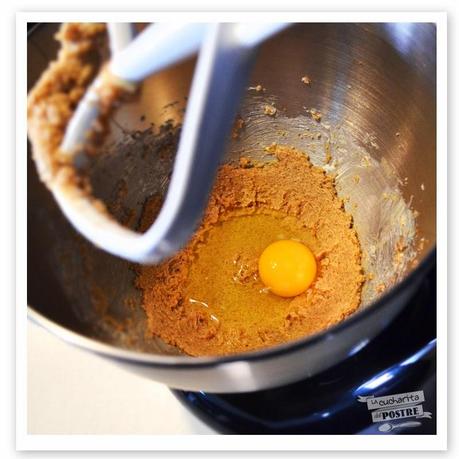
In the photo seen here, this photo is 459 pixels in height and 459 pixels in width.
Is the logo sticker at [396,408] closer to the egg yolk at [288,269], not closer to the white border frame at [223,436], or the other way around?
the white border frame at [223,436]

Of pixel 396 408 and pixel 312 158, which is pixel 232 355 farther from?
pixel 312 158

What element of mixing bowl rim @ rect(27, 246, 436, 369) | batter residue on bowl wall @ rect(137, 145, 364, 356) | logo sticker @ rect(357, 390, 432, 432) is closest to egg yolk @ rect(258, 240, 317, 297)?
batter residue on bowl wall @ rect(137, 145, 364, 356)

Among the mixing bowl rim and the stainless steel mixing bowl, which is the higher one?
the stainless steel mixing bowl

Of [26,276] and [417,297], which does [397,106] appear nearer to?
[417,297]

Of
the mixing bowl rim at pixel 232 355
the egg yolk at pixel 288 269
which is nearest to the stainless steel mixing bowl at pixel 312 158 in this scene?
the mixing bowl rim at pixel 232 355

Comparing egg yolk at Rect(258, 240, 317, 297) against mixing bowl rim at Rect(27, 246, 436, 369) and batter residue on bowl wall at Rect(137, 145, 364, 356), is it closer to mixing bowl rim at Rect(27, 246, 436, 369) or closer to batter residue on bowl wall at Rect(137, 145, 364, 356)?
batter residue on bowl wall at Rect(137, 145, 364, 356)
